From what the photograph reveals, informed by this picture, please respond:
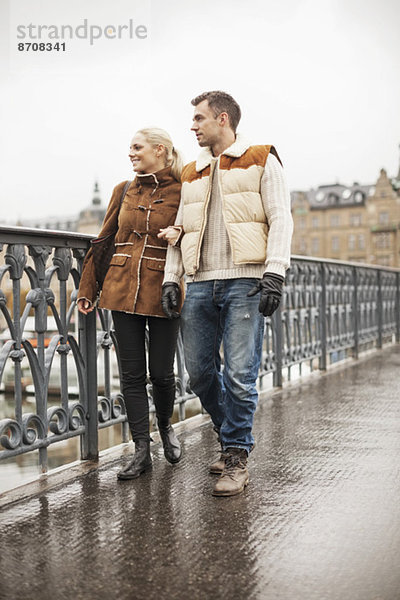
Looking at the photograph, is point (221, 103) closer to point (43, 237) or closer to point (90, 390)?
point (43, 237)

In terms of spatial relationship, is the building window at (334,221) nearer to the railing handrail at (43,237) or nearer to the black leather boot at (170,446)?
the railing handrail at (43,237)

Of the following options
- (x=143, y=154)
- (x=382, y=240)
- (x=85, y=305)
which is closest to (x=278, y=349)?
(x=85, y=305)

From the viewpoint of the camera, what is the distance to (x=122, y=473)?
3830 millimetres

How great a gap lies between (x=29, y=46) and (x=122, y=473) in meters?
10.2

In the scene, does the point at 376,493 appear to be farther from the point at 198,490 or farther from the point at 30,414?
the point at 30,414

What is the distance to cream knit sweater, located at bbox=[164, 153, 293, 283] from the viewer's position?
12.0ft

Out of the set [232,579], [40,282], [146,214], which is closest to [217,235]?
[146,214]

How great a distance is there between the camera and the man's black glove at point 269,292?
352cm

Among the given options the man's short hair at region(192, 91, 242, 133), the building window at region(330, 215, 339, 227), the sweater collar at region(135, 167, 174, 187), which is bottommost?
the sweater collar at region(135, 167, 174, 187)

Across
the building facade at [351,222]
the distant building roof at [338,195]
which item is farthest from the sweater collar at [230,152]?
the distant building roof at [338,195]

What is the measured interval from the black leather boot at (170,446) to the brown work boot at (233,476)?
457 mm

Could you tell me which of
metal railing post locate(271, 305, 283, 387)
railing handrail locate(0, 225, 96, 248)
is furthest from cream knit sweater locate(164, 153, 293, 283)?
metal railing post locate(271, 305, 283, 387)

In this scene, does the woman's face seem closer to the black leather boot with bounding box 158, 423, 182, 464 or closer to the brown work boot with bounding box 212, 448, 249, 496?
the black leather boot with bounding box 158, 423, 182, 464

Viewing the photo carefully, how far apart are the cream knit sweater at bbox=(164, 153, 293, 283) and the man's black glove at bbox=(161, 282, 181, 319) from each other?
0.05 meters
